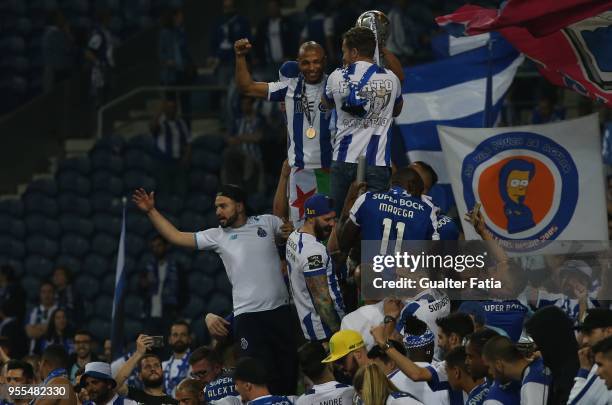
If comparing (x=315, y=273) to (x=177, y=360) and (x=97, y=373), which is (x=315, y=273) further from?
(x=177, y=360)

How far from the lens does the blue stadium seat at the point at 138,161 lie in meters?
18.6

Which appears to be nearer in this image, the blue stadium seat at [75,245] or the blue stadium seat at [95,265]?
the blue stadium seat at [95,265]

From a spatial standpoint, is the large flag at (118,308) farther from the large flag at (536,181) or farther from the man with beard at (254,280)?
the large flag at (536,181)

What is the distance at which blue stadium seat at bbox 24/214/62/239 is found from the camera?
18.5 m

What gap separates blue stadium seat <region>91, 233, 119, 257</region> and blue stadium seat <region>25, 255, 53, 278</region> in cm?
56

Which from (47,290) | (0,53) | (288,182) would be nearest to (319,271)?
(288,182)

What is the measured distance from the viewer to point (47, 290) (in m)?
16.3

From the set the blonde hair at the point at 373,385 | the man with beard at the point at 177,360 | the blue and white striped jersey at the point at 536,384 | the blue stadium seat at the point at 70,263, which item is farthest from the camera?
the blue stadium seat at the point at 70,263

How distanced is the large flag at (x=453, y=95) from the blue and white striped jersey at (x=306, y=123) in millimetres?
2349

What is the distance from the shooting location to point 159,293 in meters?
16.5

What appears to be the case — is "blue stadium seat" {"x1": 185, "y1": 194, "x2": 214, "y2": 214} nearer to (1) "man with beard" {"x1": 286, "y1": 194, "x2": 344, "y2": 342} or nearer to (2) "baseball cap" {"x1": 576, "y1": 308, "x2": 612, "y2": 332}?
(1) "man with beard" {"x1": 286, "y1": 194, "x2": 344, "y2": 342}

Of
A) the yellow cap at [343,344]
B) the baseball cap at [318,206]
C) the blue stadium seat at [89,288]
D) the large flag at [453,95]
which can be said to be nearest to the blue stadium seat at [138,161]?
Answer: the blue stadium seat at [89,288]

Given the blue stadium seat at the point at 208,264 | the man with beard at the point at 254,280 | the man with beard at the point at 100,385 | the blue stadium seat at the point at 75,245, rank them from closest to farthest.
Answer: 1. the man with beard at the point at 254,280
2. the man with beard at the point at 100,385
3. the blue stadium seat at the point at 208,264
4. the blue stadium seat at the point at 75,245

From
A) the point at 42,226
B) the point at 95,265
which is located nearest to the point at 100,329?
the point at 95,265
